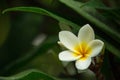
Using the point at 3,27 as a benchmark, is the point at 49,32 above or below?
below

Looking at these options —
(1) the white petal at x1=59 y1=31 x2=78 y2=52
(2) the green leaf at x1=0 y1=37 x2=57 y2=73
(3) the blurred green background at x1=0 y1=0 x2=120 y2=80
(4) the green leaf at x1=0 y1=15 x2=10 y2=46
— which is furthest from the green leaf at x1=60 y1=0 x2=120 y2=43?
(4) the green leaf at x1=0 y1=15 x2=10 y2=46

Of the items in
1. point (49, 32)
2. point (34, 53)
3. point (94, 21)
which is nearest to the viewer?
point (94, 21)

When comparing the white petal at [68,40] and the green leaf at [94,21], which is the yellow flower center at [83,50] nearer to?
the white petal at [68,40]

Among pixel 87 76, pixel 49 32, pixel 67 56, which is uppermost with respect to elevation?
pixel 67 56

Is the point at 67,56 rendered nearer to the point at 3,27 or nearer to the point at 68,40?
the point at 68,40

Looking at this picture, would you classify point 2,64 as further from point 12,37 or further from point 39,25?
point 39,25

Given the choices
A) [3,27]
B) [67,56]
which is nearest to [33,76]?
[67,56]

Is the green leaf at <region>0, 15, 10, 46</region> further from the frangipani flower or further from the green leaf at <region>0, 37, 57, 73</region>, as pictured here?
the frangipani flower

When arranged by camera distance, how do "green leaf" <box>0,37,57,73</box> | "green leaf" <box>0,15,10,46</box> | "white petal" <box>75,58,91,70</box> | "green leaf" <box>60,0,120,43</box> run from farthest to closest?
1. "green leaf" <box>0,15,10,46</box>
2. "green leaf" <box>0,37,57,73</box>
3. "green leaf" <box>60,0,120,43</box>
4. "white petal" <box>75,58,91,70</box>
